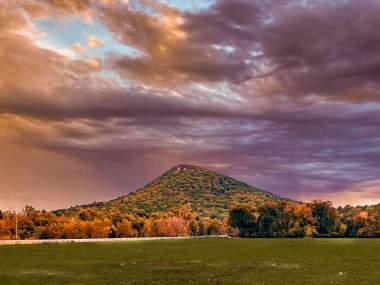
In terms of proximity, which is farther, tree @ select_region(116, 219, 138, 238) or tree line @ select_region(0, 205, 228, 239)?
tree @ select_region(116, 219, 138, 238)

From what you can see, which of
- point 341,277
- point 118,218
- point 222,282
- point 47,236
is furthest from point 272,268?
point 118,218

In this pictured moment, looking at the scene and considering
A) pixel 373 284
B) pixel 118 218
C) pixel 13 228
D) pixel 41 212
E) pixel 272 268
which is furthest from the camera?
pixel 118 218

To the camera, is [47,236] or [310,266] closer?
[310,266]

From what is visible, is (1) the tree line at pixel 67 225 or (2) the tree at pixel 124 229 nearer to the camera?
(1) the tree line at pixel 67 225

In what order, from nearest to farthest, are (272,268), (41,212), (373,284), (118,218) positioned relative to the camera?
(373,284) < (272,268) < (41,212) < (118,218)

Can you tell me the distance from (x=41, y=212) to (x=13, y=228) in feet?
→ 41.7

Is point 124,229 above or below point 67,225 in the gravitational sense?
below

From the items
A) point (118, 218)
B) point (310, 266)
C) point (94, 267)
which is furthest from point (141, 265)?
point (118, 218)

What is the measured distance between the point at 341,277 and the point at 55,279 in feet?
84.1

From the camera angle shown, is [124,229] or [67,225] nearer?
[67,225]

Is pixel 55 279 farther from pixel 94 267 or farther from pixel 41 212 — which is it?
pixel 41 212

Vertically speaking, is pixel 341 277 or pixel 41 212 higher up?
pixel 41 212

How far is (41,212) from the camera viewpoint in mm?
164125

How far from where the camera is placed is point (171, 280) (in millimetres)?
40125
